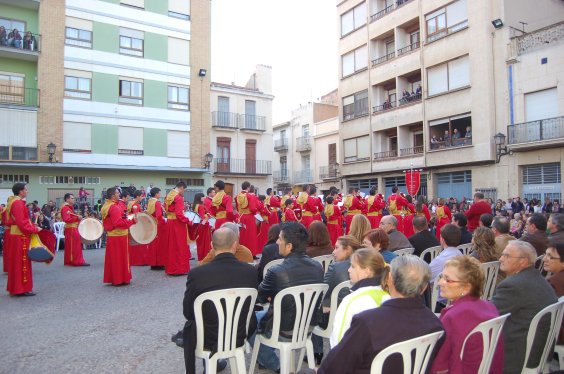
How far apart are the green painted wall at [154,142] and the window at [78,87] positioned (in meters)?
3.90

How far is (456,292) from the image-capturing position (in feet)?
10.3

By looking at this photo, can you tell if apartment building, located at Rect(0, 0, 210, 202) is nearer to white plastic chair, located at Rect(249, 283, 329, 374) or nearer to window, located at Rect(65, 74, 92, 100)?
window, located at Rect(65, 74, 92, 100)

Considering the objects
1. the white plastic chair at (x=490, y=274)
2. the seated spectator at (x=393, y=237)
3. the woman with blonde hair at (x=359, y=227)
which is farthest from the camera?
the seated spectator at (x=393, y=237)

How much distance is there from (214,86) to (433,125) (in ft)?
52.6

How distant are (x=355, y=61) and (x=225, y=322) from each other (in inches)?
1218

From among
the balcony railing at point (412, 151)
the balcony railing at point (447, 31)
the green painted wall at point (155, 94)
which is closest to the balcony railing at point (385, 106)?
the balcony railing at point (412, 151)

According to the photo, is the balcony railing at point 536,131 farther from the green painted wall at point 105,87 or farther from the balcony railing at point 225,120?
the green painted wall at point 105,87

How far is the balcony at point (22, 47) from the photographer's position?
78.6 feet

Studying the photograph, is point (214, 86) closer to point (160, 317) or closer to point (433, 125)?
point (433, 125)

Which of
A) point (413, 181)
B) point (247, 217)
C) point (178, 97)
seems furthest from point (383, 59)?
point (247, 217)

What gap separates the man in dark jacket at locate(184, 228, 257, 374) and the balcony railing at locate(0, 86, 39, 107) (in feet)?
81.8

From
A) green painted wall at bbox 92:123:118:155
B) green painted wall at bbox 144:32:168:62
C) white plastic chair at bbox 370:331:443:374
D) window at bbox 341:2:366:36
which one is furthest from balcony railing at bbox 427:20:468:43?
white plastic chair at bbox 370:331:443:374

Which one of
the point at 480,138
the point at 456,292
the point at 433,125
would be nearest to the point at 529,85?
the point at 480,138

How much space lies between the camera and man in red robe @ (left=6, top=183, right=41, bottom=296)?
852 cm
